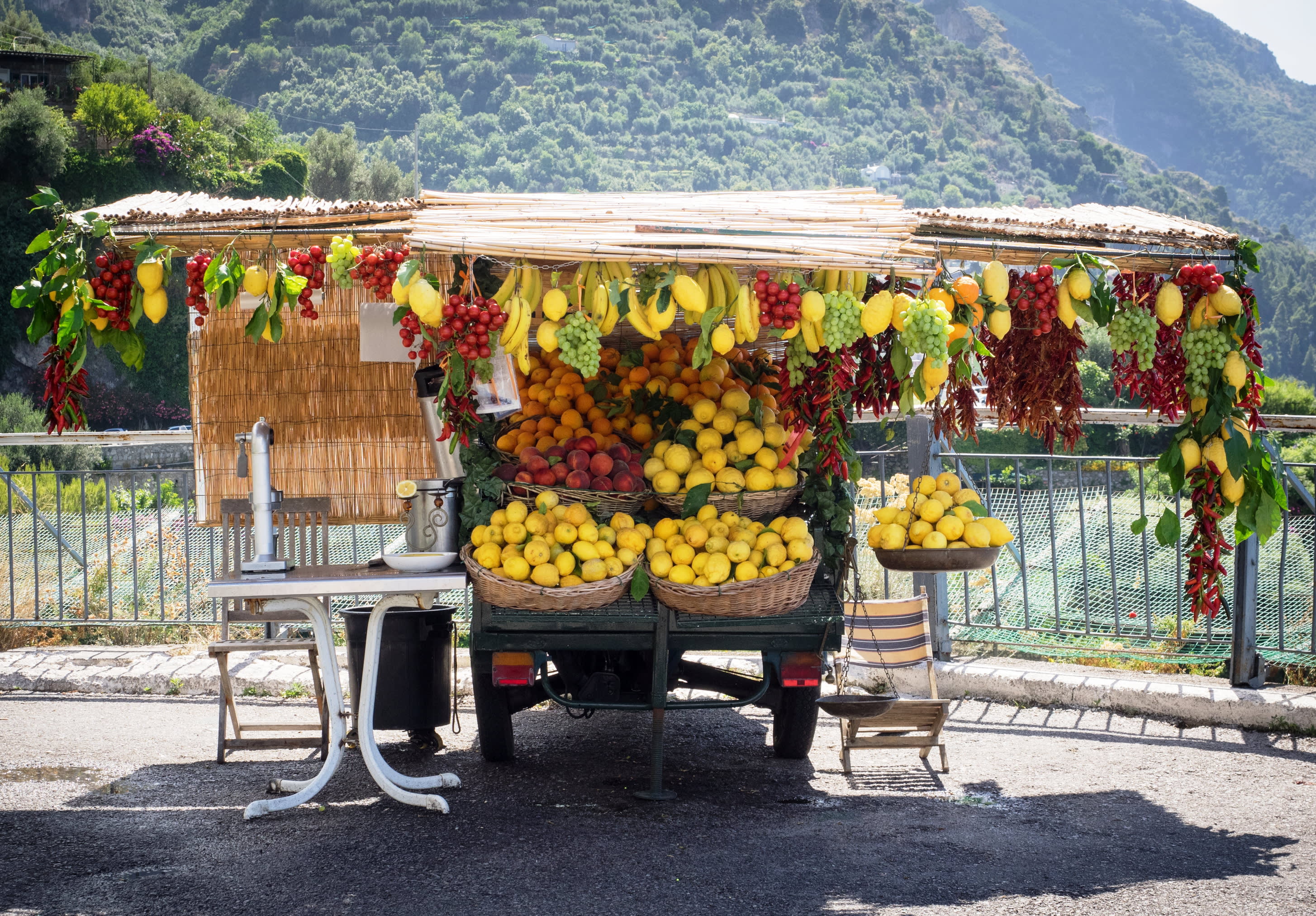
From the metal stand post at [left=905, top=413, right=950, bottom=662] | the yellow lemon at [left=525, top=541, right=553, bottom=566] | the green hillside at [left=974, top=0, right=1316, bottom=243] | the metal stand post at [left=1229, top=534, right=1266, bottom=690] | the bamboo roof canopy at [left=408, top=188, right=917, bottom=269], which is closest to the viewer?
the bamboo roof canopy at [left=408, top=188, right=917, bottom=269]

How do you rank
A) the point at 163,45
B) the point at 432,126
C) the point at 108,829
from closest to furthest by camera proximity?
the point at 108,829, the point at 432,126, the point at 163,45

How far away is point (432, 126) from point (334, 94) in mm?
10677

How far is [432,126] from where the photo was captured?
8969 centimetres

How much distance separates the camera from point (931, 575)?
5.96 meters

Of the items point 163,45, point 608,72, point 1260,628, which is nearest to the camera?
point 1260,628

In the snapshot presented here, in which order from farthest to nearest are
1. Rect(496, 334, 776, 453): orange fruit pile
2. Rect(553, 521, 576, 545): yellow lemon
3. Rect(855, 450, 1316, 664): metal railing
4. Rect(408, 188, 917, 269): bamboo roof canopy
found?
Rect(855, 450, 1316, 664): metal railing → Rect(496, 334, 776, 453): orange fruit pile → Rect(553, 521, 576, 545): yellow lemon → Rect(408, 188, 917, 269): bamboo roof canopy

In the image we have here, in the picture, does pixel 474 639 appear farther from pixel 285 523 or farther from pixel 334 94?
pixel 334 94

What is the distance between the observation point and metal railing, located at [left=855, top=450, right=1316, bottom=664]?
18.4 feet

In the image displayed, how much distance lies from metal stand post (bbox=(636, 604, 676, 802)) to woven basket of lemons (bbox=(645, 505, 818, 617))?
92 mm

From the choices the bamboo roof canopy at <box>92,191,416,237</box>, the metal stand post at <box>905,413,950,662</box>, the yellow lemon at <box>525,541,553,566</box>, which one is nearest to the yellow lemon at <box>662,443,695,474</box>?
the yellow lemon at <box>525,541,553,566</box>

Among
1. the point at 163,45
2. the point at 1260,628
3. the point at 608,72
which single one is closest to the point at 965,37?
the point at 608,72

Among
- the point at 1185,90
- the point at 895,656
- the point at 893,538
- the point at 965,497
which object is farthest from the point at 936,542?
the point at 1185,90

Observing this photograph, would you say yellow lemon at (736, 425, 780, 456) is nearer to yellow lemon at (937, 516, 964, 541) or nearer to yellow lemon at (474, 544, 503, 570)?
yellow lemon at (937, 516, 964, 541)

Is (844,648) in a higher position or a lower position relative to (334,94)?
lower
